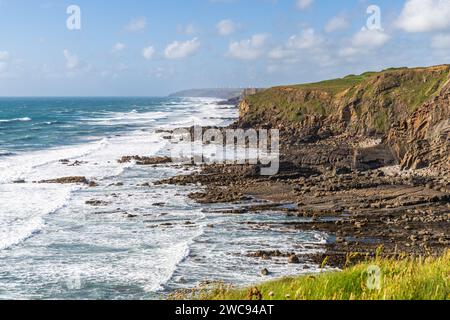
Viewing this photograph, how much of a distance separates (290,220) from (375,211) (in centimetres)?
520

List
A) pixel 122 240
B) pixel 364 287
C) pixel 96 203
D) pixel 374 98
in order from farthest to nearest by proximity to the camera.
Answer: pixel 374 98, pixel 96 203, pixel 122 240, pixel 364 287

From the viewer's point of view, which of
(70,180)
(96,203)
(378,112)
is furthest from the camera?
(378,112)

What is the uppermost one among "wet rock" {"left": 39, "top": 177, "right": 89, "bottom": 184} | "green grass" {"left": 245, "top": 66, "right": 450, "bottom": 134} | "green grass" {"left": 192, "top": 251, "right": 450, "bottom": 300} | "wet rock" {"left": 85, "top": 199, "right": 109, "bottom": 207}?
"green grass" {"left": 245, "top": 66, "right": 450, "bottom": 134}

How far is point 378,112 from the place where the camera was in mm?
→ 60812

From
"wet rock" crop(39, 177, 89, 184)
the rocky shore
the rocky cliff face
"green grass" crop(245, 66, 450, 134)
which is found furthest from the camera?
"green grass" crop(245, 66, 450, 134)

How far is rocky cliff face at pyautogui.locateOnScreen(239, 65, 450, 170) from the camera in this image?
4328 centimetres

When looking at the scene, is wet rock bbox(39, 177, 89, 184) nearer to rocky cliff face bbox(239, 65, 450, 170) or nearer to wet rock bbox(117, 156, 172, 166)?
wet rock bbox(117, 156, 172, 166)

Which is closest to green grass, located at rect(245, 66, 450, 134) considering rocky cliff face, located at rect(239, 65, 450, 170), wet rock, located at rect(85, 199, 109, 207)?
rocky cliff face, located at rect(239, 65, 450, 170)

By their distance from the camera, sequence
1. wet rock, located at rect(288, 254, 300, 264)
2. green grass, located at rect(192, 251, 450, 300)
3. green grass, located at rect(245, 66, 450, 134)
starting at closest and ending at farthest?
green grass, located at rect(192, 251, 450, 300), wet rock, located at rect(288, 254, 300, 264), green grass, located at rect(245, 66, 450, 134)

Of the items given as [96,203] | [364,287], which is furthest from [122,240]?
[364,287]

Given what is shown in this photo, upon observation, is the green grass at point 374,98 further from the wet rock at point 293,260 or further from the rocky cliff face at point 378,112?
the wet rock at point 293,260
